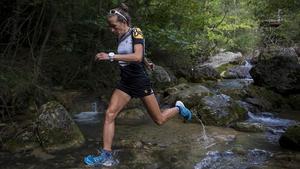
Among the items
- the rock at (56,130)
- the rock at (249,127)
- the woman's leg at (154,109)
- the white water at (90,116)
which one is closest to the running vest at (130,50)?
the woman's leg at (154,109)

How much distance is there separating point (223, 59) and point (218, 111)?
13449mm

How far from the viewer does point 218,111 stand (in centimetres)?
902

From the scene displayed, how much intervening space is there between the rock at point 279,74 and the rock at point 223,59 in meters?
6.77

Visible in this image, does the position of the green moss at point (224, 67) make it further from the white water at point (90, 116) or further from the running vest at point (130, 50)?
the running vest at point (130, 50)

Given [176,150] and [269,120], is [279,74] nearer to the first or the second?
[269,120]

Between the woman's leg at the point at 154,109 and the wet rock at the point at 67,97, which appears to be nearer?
the woman's leg at the point at 154,109

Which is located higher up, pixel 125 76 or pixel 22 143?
pixel 125 76

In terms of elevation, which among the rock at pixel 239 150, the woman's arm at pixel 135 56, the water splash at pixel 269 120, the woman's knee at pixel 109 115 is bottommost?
the water splash at pixel 269 120

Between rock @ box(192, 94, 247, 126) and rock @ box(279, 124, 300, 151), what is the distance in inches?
71.1

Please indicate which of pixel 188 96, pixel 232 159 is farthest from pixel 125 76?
pixel 188 96

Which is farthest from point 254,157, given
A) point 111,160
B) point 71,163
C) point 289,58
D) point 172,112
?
point 289,58

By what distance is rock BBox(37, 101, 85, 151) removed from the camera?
260 inches

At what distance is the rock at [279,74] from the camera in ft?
41.2

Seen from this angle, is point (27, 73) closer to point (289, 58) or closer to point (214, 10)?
point (289, 58)
